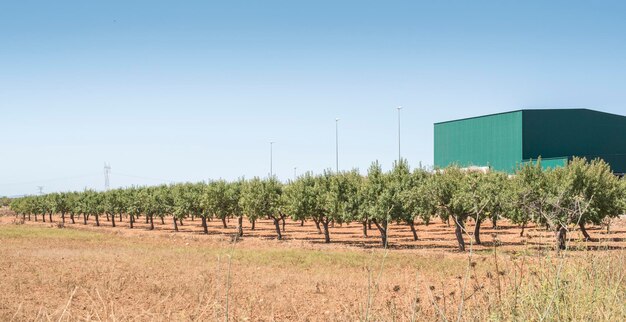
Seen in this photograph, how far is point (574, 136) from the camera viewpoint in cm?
8206

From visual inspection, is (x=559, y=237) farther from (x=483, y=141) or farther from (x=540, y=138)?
(x=483, y=141)

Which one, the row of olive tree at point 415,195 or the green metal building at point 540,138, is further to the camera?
the green metal building at point 540,138

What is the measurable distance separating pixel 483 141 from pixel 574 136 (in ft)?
42.6

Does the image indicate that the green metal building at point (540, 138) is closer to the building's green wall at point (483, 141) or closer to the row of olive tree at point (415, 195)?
the building's green wall at point (483, 141)

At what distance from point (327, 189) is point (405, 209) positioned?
1201cm

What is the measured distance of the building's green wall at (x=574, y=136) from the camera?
Answer: 79062 millimetres

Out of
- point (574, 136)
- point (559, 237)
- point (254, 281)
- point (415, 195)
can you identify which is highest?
point (574, 136)

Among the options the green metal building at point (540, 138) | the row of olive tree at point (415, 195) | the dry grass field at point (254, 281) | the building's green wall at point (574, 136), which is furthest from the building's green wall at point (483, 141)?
the dry grass field at point (254, 281)

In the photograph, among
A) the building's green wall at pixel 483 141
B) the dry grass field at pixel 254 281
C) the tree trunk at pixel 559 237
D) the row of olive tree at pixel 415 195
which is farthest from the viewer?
the building's green wall at pixel 483 141

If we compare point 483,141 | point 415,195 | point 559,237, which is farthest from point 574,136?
point 559,237

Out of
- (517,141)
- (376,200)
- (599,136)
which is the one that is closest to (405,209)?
(376,200)

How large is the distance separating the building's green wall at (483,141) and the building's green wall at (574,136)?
1834 mm

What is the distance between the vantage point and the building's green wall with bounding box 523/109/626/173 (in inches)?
3113

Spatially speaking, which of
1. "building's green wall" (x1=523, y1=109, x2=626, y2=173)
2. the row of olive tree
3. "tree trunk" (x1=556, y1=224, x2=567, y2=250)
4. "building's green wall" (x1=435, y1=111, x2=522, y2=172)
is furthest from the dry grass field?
"building's green wall" (x1=435, y1=111, x2=522, y2=172)
